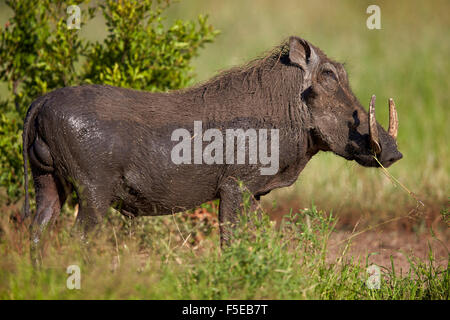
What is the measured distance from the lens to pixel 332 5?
15148 mm

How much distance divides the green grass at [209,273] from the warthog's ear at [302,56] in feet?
3.22

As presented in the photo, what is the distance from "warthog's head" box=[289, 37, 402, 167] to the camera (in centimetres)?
444

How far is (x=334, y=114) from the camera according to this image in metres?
4.45

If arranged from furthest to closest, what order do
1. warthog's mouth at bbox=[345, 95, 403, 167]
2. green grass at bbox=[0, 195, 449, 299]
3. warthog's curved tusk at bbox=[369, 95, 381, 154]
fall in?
warthog's mouth at bbox=[345, 95, 403, 167] → warthog's curved tusk at bbox=[369, 95, 381, 154] → green grass at bbox=[0, 195, 449, 299]

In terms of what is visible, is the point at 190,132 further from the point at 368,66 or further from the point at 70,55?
the point at 368,66

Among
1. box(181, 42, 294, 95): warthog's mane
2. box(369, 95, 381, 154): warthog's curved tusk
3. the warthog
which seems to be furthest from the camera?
box(181, 42, 294, 95): warthog's mane

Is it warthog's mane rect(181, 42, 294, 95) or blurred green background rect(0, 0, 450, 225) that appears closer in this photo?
warthog's mane rect(181, 42, 294, 95)

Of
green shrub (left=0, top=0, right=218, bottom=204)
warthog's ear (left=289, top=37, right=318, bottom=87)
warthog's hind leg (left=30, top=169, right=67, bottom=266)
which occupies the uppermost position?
green shrub (left=0, top=0, right=218, bottom=204)

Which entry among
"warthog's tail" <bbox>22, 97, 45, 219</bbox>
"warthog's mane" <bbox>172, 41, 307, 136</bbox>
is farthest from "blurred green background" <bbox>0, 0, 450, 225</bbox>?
"warthog's tail" <bbox>22, 97, 45, 219</bbox>

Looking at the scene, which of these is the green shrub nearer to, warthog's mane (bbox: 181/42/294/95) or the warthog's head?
warthog's mane (bbox: 181/42/294/95)

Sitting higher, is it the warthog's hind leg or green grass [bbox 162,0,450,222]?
green grass [bbox 162,0,450,222]

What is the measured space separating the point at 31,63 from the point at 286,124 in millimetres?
2633

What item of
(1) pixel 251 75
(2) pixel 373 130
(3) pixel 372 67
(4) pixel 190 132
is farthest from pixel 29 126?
(3) pixel 372 67

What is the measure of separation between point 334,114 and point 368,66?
25.3 ft
